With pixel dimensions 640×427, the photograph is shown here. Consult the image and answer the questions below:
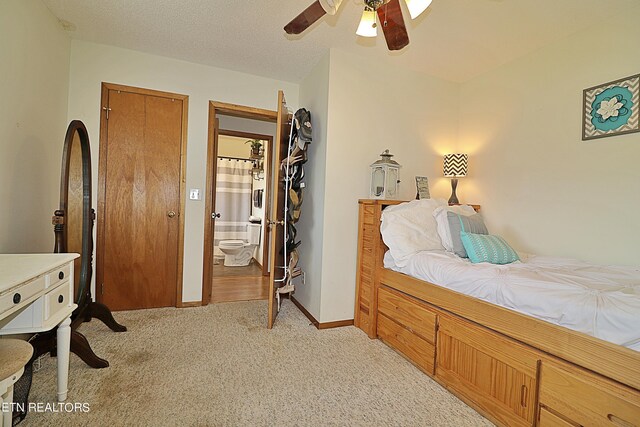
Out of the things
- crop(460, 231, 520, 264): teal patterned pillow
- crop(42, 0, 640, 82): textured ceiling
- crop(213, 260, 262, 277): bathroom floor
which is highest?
crop(42, 0, 640, 82): textured ceiling

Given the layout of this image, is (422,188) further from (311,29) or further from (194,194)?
(194,194)

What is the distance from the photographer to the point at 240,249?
521 centimetres

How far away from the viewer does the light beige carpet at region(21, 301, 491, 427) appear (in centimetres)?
147

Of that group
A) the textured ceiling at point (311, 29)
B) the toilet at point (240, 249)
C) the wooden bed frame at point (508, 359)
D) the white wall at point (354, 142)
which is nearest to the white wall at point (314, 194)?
the white wall at point (354, 142)

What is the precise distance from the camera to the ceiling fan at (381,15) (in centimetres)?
137

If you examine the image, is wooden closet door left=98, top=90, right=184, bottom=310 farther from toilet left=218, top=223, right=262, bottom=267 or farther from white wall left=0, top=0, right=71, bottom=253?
toilet left=218, top=223, right=262, bottom=267

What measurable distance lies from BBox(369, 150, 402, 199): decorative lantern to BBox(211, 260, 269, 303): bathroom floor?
6.07 feet

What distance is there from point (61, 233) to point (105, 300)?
129cm

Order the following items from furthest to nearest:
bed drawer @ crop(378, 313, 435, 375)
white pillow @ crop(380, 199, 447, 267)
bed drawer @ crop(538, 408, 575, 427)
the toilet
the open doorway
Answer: the toilet → the open doorway → white pillow @ crop(380, 199, 447, 267) → bed drawer @ crop(378, 313, 435, 375) → bed drawer @ crop(538, 408, 575, 427)

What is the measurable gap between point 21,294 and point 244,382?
A: 1.16m

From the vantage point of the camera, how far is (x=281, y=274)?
111 inches

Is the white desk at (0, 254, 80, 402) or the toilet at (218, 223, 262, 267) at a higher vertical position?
the white desk at (0, 254, 80, 402)

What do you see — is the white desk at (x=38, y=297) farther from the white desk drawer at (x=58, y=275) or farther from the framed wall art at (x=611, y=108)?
the framed wall art at (x=611, y=108)

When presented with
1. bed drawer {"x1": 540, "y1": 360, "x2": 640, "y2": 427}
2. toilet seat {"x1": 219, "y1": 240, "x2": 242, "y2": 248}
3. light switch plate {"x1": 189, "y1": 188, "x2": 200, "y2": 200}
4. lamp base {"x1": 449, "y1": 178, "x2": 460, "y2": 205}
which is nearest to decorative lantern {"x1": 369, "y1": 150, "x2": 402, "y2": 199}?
lamp base {"x1": 449, "y1": 178, "x2": 460, "y2": 205}
